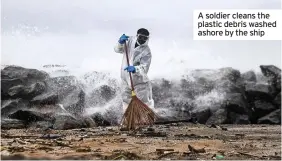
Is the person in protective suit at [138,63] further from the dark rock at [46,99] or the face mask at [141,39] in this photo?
the dark rock at [46,99]

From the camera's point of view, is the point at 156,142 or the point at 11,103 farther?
the point at 11,103

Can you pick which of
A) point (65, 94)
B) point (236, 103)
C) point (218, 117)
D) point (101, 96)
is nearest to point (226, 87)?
point (236, 103)

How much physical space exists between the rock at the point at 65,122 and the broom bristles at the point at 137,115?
0.65 metres

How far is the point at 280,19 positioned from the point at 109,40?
2.19 meters

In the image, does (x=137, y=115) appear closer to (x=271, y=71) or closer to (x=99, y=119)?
(x=99, y=119)

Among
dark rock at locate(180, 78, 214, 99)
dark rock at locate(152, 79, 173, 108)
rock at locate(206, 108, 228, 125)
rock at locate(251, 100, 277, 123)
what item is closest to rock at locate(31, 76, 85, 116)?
dark rock at locate(152, 79, 173, 108)

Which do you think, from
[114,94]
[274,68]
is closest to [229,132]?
[274,68]

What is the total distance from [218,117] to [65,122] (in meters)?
2.02

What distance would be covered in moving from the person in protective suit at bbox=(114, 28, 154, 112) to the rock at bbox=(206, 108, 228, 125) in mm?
840

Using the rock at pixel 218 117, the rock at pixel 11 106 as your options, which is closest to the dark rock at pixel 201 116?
the rock at pixel 218 117

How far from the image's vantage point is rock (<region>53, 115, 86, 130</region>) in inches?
337

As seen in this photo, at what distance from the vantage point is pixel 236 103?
8.78 meters

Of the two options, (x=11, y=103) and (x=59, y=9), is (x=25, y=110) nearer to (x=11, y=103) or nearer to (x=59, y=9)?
(x=11, y=103)

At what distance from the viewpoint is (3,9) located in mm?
8484
